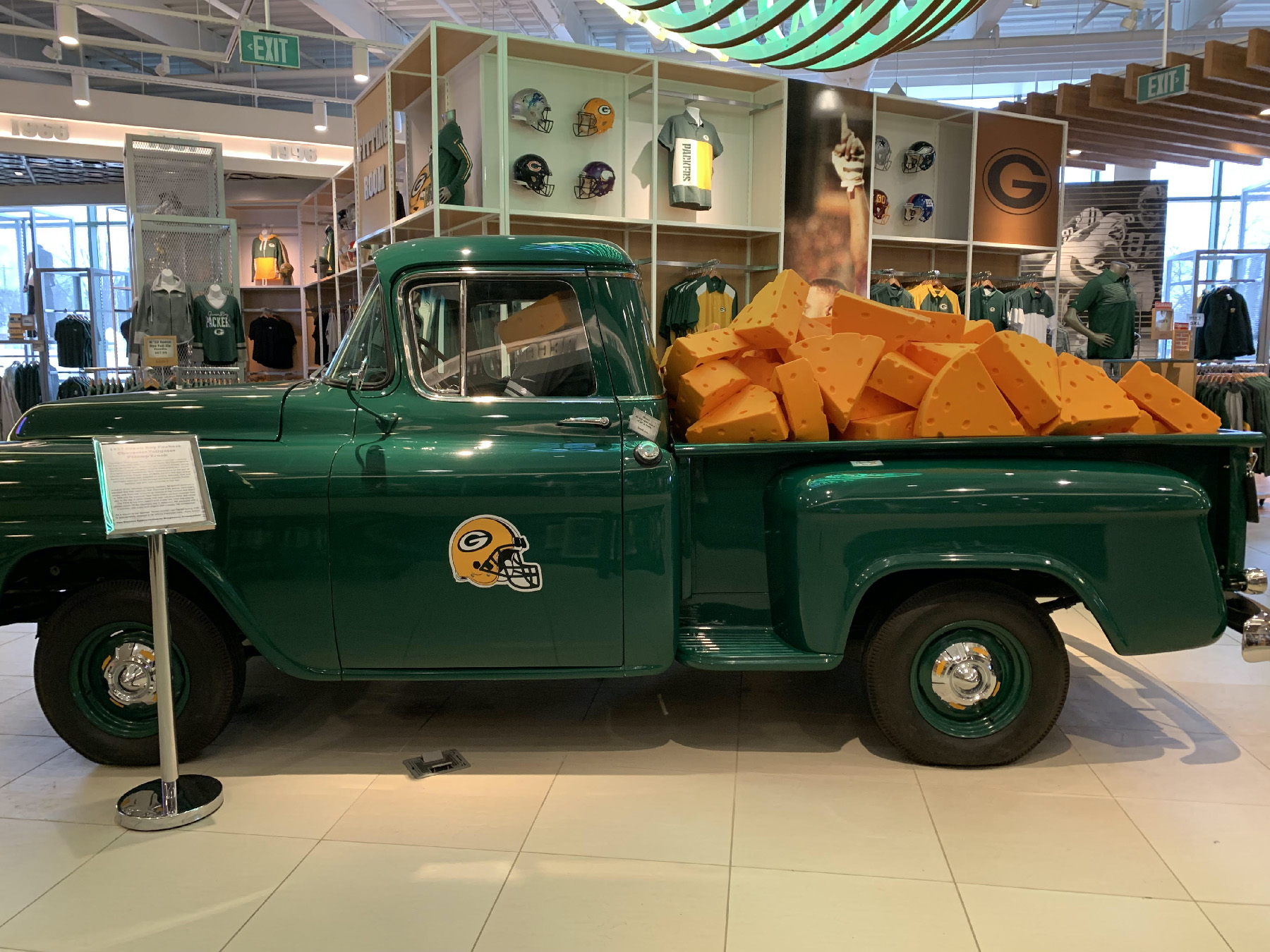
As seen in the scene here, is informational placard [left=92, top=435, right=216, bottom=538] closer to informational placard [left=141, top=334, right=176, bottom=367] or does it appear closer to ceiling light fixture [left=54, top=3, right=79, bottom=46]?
informational placard [left=141, top=334, right=176, bottom=367]

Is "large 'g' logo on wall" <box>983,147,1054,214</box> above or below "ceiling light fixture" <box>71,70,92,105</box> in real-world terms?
below

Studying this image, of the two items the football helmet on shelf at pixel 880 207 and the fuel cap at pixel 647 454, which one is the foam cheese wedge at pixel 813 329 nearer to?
the fuel cap at pixel 647 454

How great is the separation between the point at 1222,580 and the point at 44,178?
19.5m

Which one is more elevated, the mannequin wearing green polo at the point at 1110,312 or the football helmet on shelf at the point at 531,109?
the football helmet on shelf at the point at 531,109

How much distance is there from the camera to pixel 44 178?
16688 millimetres

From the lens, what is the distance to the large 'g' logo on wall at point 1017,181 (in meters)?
8.93

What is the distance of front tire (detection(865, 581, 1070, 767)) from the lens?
316 cm

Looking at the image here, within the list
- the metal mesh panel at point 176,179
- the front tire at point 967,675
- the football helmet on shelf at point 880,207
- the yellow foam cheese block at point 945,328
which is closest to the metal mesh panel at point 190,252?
the metal mesh panel at point 176,179

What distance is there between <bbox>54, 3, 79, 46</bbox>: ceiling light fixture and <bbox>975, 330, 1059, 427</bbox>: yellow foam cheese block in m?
10.3

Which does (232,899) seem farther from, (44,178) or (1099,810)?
(44,178)

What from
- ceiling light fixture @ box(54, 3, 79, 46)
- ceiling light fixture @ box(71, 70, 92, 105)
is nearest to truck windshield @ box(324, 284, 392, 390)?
ceiling light fixture @ box(54, 3, 79, 46)

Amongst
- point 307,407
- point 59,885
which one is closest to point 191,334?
point 307,407

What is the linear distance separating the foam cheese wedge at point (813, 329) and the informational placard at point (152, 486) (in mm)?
2295

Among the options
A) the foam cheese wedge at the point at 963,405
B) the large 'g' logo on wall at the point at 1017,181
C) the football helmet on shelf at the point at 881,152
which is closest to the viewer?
the foam cheese wedge at the point at 963,405
